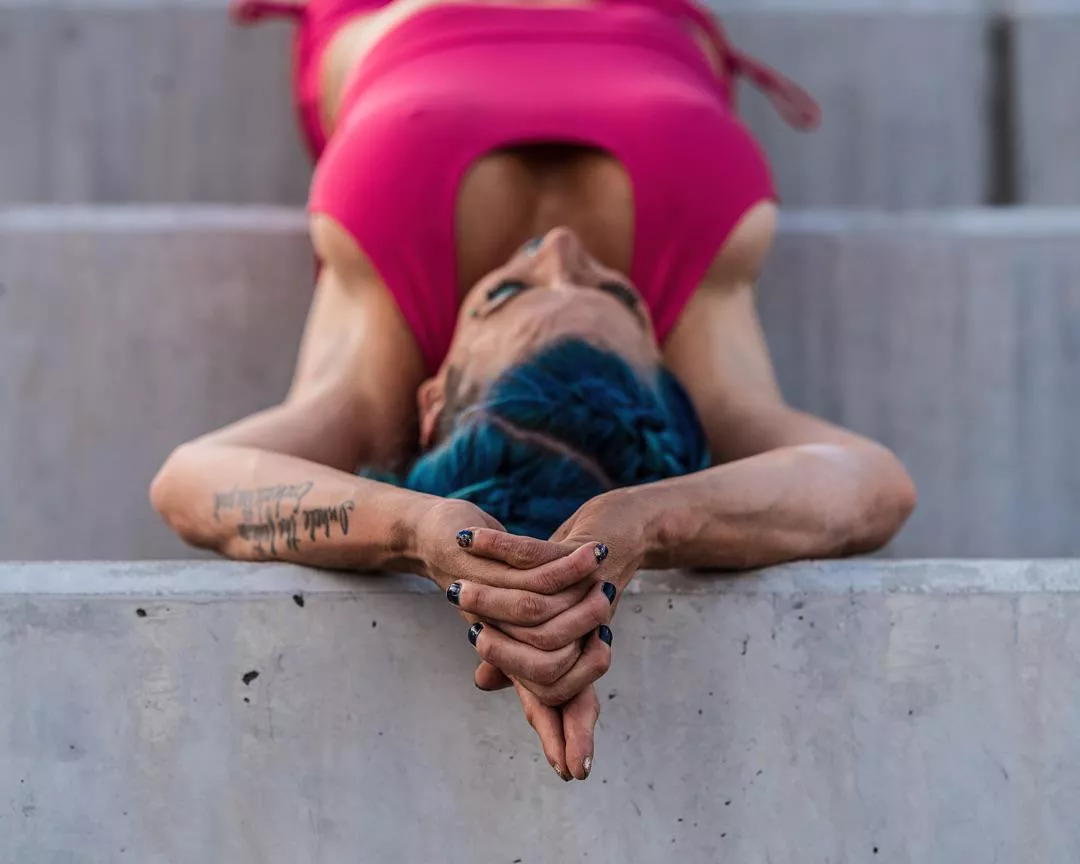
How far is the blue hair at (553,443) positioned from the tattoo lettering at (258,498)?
0.40 ft

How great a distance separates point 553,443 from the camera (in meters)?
1.18

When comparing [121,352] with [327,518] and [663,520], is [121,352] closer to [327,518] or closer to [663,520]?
[327,518]

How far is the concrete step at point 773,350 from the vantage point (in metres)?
1.83

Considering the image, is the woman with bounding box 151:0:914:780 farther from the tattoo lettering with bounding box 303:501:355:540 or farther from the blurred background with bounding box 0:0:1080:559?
→ the blurred background with bounding box 0:0:1080:559

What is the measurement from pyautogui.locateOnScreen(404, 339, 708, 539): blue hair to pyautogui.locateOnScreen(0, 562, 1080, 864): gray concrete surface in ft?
0.39

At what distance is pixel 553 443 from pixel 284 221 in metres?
0.89

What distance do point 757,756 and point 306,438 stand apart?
1.92 feet

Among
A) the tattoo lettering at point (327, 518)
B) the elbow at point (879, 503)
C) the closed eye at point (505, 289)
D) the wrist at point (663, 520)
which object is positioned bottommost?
the elbow at point (879, 503)

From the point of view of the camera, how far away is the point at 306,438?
138 centimetres

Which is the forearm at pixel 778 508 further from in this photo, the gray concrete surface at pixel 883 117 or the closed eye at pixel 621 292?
the gray concrete surface at pixel 883 117

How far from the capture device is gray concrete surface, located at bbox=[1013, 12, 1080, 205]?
225 cm

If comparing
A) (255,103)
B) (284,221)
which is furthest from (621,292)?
(255,103)

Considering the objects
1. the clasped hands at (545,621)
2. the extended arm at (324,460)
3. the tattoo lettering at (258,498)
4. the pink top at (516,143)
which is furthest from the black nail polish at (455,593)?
the pink top at (516,143)

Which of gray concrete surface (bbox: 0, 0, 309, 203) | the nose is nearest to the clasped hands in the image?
the nose
